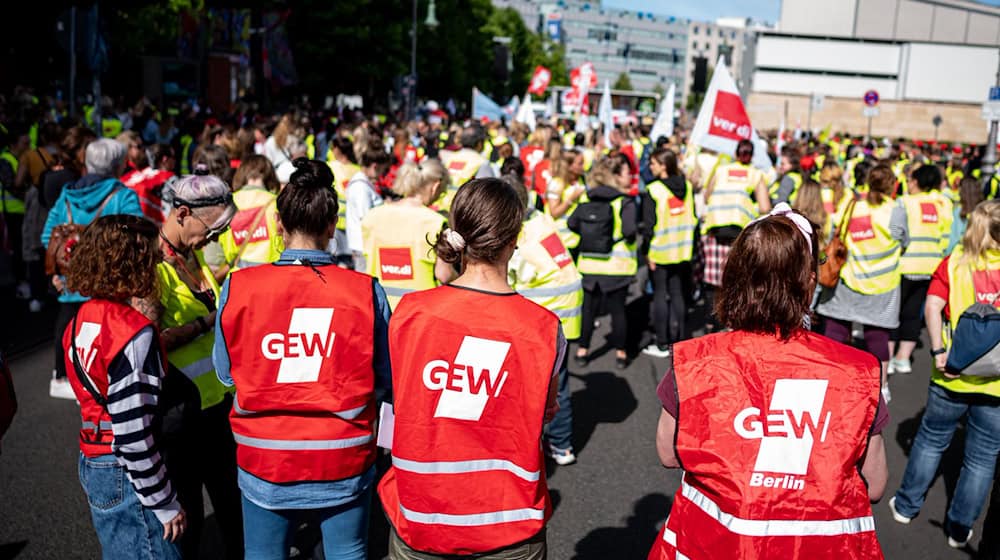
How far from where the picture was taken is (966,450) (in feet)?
14.5

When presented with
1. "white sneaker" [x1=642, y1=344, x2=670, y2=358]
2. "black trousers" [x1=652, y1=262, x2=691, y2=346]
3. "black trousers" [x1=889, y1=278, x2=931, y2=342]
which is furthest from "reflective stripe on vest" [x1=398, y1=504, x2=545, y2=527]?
"black trousers" [x1=889, y1=278, x2=931, y2=342]

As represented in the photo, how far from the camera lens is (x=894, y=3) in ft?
276

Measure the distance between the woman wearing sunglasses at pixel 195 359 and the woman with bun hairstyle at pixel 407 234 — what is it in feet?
3.73

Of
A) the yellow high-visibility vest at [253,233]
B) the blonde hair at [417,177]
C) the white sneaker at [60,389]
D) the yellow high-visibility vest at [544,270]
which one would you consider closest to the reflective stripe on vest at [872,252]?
the yellow high-visibility vest at [544,270]

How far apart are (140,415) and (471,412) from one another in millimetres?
1153

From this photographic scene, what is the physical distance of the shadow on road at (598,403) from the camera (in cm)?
615

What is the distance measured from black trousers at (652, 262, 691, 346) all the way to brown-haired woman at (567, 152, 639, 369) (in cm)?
57

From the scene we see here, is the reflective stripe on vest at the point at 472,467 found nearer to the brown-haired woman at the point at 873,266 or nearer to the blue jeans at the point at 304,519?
the blue jeans at the point at 304,519

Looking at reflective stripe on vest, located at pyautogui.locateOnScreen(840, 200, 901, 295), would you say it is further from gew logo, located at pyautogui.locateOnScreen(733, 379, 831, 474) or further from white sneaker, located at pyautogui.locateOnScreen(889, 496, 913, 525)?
gew logo, located at pyautogui.locateOnScreen(733, 379, 831, 474)

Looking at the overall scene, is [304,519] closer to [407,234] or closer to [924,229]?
[407,234]

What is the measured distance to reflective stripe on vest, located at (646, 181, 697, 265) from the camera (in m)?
7.61

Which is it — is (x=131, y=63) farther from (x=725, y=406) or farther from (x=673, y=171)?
(x=725, y=406)

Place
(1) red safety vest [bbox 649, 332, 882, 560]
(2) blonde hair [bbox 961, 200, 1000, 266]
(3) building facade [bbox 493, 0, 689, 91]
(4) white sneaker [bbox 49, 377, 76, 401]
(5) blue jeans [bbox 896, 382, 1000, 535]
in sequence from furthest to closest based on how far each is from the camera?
(3) building facade [bbox 493, 0, 689, 91], (4) white sneaker [bbox 49, 377, 76, 401], (5) blue jeans [bbox 896, 382, 1000, 535], (2) blonde hair [bbox 961, 200, 1000, 266], (1) red safety vest [bbox 649, 332, 882, 560]

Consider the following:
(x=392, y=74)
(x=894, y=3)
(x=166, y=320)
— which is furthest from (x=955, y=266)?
(x=894, y=3)
